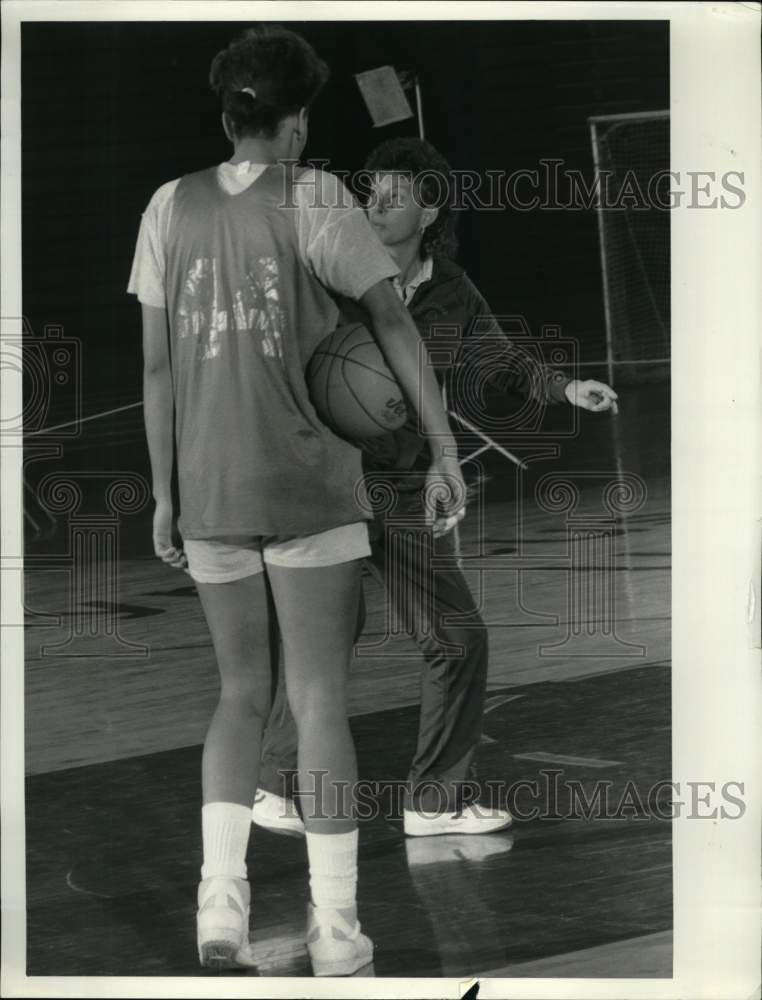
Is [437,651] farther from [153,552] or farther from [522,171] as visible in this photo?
[522,171]

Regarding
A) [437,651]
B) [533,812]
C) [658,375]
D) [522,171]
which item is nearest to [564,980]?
[533,812]

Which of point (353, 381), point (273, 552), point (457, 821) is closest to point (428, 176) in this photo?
point (353, 381)

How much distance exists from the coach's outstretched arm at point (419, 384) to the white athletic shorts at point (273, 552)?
229 mm

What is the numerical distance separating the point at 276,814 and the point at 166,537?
801mm

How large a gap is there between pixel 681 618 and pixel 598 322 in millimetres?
829

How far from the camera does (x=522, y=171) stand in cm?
383

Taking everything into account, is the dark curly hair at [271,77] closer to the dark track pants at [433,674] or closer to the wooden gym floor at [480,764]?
the wooden gym floor at [480,764]

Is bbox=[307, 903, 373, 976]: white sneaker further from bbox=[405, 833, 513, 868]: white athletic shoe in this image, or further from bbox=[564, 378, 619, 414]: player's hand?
bbox=[564, 378, 619, 414]: player's hand

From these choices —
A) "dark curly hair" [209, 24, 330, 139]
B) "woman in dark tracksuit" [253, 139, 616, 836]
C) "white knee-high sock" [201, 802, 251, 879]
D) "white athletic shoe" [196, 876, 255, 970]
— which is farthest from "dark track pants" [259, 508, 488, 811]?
"dark curly hair" [209, 24, 330, 139]

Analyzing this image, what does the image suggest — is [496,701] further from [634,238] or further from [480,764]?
[634,238]

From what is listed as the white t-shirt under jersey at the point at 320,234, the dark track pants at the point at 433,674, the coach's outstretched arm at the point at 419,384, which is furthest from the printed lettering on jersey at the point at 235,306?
the dark track pants at the point at 433,674

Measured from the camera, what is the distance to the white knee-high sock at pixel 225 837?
3.83 m

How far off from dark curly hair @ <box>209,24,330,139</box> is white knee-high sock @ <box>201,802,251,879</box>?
1.78 meters

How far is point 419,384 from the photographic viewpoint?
3.75m
